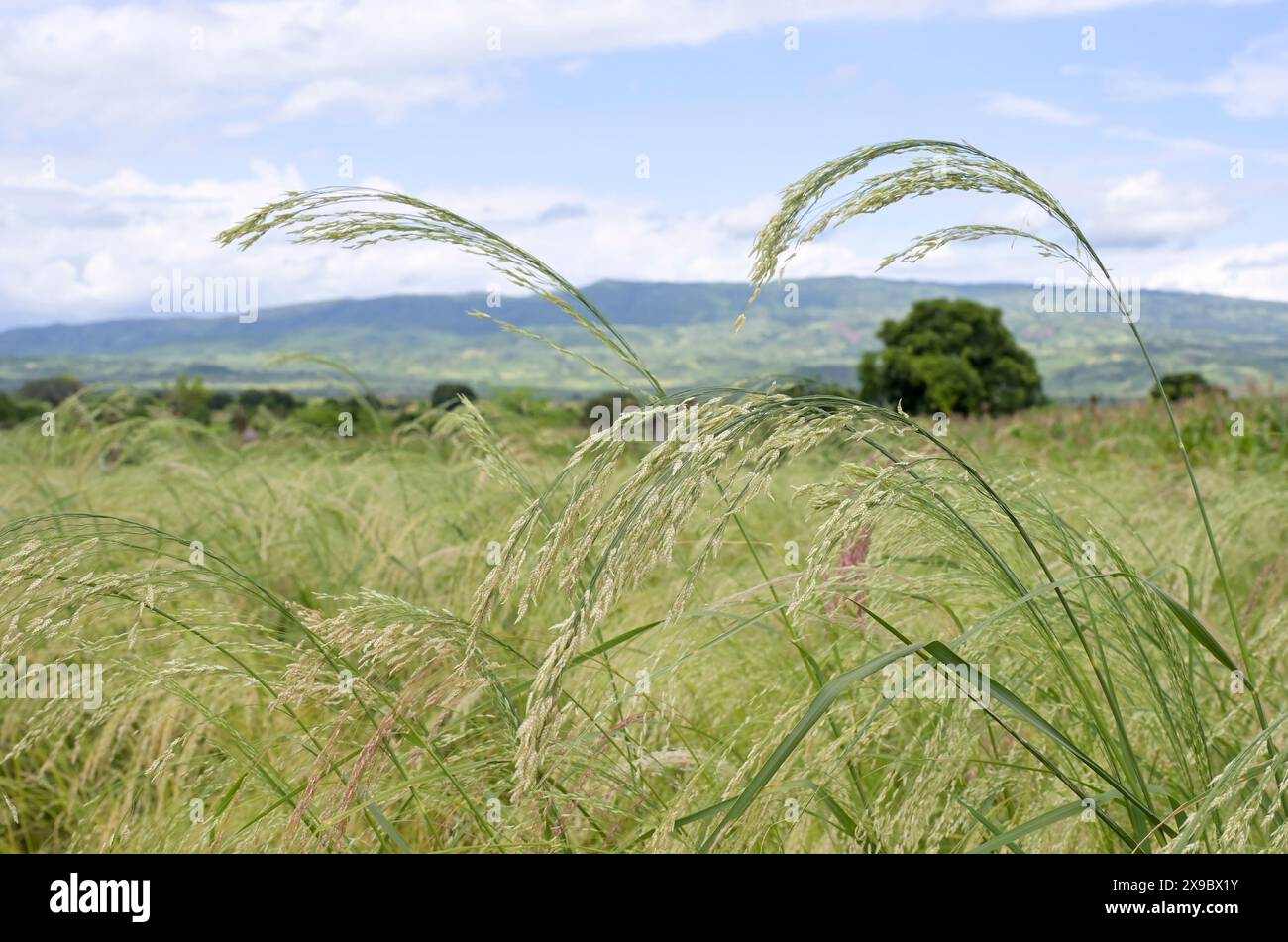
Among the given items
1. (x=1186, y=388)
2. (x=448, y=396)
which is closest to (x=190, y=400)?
(x=448, y=396)

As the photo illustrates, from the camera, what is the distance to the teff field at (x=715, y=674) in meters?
1.02

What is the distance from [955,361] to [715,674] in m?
34.5

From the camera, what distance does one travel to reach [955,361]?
34.9 metres

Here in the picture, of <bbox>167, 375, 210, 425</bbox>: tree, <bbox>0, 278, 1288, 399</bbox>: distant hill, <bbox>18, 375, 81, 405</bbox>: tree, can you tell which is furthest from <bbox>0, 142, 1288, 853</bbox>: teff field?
<bbox>0, 278, 1288, 399</bbox>: distant hill

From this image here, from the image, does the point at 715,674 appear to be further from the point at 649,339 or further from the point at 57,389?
the point at 649,339

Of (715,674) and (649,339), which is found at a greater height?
(649,339)

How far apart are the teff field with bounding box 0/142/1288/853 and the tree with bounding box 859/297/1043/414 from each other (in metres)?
32.2

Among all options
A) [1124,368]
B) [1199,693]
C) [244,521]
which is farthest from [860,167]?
[1124,368]

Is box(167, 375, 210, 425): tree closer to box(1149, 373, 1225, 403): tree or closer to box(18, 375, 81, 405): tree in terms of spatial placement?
box(18, 375, 81, 405): tree

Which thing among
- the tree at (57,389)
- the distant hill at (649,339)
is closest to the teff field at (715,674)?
the tree at (57,389)

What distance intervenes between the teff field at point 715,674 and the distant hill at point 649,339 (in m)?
76.7

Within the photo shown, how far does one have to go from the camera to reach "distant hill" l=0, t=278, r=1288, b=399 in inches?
3745
